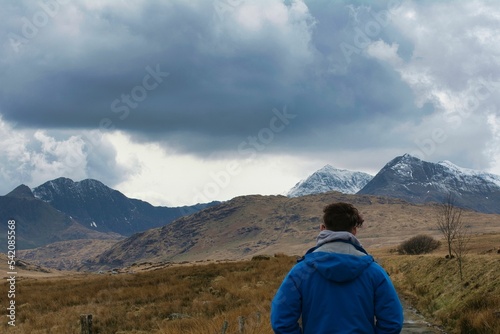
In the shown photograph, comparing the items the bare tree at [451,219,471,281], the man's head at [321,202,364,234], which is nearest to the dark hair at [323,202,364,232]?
the man's head at [321,202,364,234]

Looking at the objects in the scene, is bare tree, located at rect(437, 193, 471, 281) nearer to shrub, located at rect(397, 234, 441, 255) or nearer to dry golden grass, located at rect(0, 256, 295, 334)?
dry golden grass, located at rect(0, 256, 295, 334)

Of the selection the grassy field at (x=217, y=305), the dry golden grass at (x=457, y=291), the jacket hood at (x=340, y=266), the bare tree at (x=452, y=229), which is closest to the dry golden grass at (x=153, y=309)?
the grassy field at (x=217, y=305)

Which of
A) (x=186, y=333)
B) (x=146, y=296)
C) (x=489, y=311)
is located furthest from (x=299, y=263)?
(x=146, y=296)

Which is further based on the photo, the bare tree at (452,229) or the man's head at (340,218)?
the bare tree at (452,229)

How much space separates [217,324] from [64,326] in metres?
7.40

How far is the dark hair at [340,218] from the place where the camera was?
4.62 meters

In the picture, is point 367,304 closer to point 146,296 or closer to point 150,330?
point 150,330

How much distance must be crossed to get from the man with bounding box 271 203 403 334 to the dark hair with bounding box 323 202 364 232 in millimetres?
100

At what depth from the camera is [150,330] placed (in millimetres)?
14852

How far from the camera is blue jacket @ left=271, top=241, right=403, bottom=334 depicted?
14.2 ft

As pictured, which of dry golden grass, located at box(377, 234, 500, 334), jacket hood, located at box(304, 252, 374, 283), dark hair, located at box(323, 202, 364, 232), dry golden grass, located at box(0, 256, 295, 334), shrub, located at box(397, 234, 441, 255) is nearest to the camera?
jacket hood, located at box(304, 252, 374, 283)

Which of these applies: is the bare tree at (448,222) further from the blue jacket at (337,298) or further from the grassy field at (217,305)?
the blue jacket at (337,298)

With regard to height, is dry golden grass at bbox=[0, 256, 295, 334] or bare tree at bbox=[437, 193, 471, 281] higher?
bare tree at bbox=[437, 193, 471, 281]

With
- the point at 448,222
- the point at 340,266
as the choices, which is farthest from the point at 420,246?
the point at 340,266
